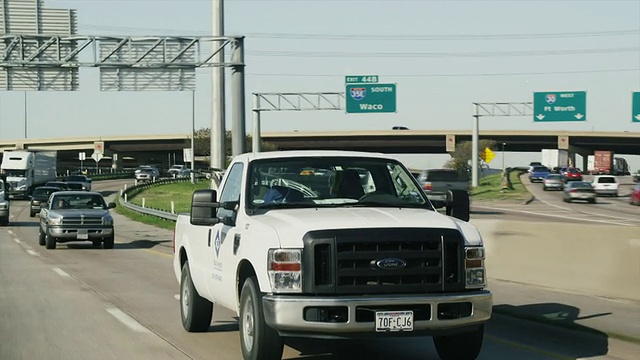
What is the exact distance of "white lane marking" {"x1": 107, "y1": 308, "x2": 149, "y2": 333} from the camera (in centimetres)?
1160

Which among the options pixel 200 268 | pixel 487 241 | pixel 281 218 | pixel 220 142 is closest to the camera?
pixel 281 218

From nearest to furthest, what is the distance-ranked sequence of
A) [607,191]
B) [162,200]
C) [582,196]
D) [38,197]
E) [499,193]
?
[38,197]
[582,196]
[162,200]
[499,193]
[607,191]

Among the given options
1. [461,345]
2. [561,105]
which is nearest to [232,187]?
[461,345]

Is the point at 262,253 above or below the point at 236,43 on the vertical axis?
below

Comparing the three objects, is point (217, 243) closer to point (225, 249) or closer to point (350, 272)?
point (225, 249)

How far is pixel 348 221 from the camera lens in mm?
8078

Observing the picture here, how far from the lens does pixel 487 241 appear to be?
16.5 m

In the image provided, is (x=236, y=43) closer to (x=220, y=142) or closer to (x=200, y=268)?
(x=220, y=142)

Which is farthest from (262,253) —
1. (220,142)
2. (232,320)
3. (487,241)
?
(220,142)

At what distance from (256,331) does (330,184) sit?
1880 mm

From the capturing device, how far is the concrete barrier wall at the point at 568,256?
13.1m

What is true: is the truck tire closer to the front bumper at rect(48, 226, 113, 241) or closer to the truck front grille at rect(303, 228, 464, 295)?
the truck front grille at rect(303, 228, 464, 295)

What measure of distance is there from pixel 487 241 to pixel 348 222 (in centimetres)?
882

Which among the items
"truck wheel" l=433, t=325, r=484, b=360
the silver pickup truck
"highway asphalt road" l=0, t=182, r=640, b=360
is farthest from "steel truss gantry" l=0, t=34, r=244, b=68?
"truck wheel" l=433, t=325, r=484, b=360
